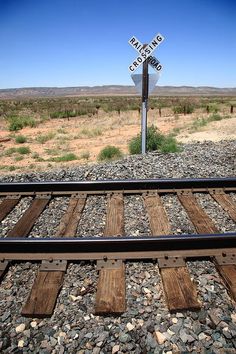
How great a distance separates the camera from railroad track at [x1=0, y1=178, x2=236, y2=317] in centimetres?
305

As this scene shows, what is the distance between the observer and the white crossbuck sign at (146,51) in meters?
7.48

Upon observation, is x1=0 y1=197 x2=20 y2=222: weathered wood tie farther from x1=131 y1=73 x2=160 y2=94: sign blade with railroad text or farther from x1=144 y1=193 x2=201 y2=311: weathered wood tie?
x1=131 y1=73 x2=160 y2=94: sign blade with railroad text

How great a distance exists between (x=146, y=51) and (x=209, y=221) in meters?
4.90

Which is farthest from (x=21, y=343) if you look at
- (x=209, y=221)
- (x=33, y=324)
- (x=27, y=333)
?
(x=209, y=221)

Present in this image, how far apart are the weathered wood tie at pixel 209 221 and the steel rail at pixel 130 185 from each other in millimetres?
283

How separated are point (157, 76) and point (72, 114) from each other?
32.0 m

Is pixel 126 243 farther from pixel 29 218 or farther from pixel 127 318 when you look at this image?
pixel 29 218

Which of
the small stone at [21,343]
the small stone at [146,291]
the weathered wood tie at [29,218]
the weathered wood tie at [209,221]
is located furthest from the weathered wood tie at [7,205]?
the weathered wood tie at [209,221]

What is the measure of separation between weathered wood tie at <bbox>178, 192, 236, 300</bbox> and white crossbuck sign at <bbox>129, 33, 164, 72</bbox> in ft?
12.9

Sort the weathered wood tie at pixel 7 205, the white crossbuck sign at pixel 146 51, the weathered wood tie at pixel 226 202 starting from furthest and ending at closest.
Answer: the white crossbuck sign at pixel 146 51 → the weathered wood tie at pixel 7 205 → the weathered wood tie at pixel 226 202

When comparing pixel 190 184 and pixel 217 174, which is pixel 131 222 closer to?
pixel 190 184

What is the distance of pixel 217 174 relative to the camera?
21.3 ft

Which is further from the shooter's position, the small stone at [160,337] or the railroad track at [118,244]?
the railroad track at [118,244]

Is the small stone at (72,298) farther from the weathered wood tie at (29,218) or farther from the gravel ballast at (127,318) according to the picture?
the weathered wood tie at (29,218)
